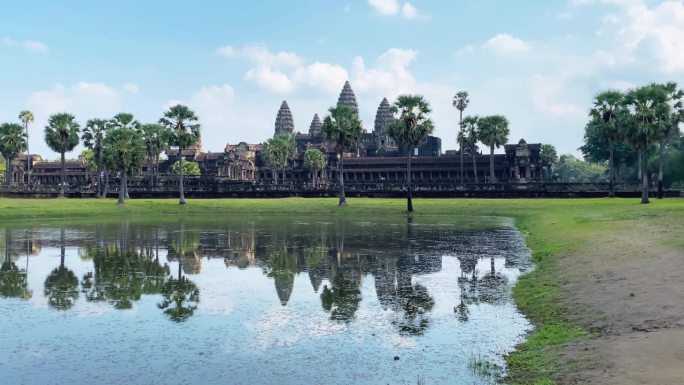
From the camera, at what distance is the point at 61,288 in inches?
781

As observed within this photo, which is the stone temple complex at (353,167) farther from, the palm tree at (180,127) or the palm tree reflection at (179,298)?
the palm tree reflection at (179,298)

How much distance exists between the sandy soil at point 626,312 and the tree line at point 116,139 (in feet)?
198

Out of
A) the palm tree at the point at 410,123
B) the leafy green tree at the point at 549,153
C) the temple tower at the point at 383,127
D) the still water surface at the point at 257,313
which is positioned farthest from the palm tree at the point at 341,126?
the temple tower at the point at 383,127

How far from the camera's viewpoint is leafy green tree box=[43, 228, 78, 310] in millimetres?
17375

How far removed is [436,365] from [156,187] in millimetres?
94271

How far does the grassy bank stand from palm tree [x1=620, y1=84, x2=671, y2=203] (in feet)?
26.8

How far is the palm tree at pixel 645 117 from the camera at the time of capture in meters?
61.9

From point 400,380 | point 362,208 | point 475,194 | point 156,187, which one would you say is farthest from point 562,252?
point 156,187

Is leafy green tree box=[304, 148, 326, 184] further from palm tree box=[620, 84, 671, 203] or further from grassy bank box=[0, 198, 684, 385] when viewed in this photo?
palm tree box=[620, 84, 671, 203]

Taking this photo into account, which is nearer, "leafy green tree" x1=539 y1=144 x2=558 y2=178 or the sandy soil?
the sandy soil

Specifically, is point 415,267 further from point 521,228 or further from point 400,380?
point 521,228

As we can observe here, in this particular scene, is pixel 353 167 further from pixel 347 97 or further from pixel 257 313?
pixel 257 313

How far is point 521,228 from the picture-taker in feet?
143

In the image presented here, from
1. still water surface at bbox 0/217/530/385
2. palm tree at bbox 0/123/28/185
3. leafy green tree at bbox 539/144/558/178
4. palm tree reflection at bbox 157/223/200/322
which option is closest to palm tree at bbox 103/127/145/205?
palm tree at bbox 0/123/28/185
